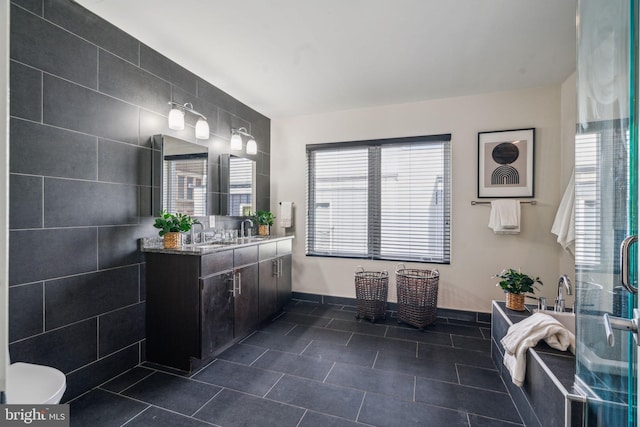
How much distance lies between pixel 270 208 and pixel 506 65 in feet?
9.81

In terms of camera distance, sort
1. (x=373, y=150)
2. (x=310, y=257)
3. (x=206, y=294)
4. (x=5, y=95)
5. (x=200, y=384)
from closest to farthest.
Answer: (x=5, y=95) → (x=200, y=384) → (x=206, y=294) → (x=373, y=150) → (x=310, y=257)

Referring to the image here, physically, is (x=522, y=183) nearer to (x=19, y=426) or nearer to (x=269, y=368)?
(x=269, y=368)

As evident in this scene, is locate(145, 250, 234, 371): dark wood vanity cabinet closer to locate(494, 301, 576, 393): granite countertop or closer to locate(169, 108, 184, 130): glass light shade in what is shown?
locate(169, 108, 184, 130): glass light shade

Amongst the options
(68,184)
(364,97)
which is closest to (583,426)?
(68,184)

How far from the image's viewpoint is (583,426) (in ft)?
3.80

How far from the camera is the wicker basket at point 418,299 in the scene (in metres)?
2.95

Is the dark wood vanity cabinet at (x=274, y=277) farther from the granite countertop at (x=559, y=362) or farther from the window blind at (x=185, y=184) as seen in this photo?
the granite countertop at (x=559, y=362)

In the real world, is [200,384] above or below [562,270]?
below

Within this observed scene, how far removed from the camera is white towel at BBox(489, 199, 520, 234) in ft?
9.61

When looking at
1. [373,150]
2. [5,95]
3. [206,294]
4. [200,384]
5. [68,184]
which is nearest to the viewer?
[5,95]

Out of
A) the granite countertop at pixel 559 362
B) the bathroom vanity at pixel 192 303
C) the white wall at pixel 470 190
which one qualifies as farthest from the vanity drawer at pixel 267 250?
the granite countertop at pixel 559 362

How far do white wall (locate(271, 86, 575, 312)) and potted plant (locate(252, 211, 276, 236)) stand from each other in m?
0.45

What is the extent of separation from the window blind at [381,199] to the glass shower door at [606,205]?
2.06 metres

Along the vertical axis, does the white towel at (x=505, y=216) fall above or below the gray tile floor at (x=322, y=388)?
above
